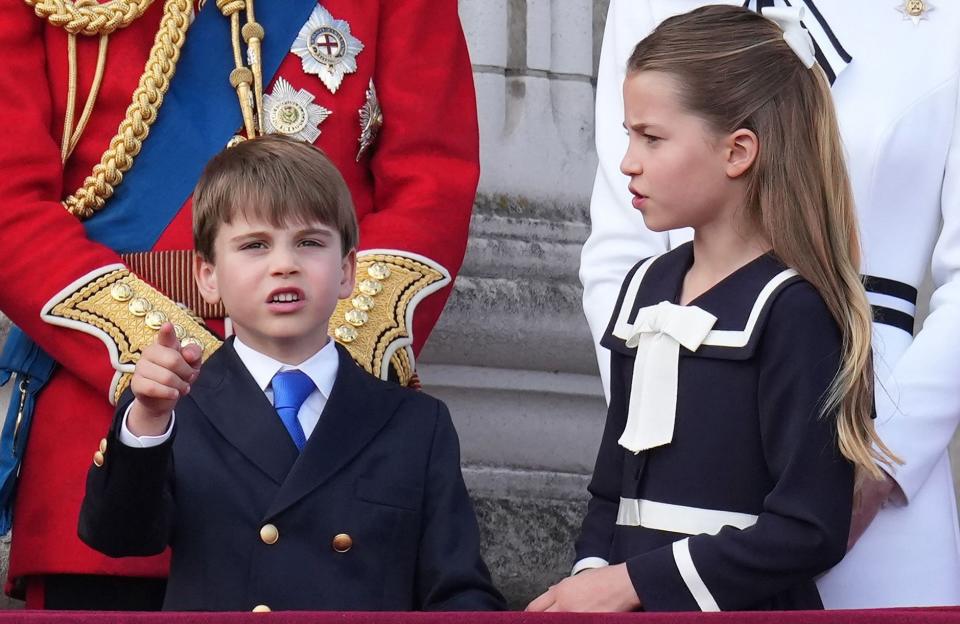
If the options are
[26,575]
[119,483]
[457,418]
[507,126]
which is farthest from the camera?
[507,126]

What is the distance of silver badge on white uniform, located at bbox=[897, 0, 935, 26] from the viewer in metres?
2.60

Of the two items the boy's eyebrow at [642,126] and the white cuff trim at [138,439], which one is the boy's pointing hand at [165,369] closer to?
the white cuff trim at [138,439]

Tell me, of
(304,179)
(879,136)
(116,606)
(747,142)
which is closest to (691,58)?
(747,142)

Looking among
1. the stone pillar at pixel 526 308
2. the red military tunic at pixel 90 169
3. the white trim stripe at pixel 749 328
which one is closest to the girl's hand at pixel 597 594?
the white trim stripe at pixel 749 328

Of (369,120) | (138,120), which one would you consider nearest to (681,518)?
(369,120)

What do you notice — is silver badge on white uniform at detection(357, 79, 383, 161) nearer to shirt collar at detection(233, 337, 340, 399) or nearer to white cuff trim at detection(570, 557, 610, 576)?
shirt collar at detection(233, 337, 340, 399)

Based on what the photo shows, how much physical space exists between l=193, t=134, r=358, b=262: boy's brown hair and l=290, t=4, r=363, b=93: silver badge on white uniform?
1.04 feet

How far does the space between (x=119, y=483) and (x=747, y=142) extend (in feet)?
2.78

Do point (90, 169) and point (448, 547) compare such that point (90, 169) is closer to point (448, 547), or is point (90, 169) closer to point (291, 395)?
point (291, 395)

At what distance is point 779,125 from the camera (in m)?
2.26

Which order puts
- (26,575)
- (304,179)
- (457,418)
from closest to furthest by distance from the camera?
Result: 1. (304,179)
2. (26,575)
3. (457,418)

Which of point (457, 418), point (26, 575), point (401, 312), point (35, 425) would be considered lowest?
point (457, 418)

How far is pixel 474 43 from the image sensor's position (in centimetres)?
396

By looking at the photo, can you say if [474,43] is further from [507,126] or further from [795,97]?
[795,97]
